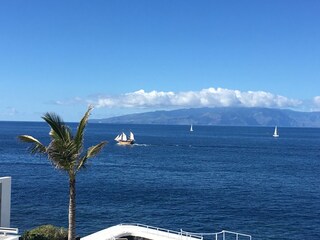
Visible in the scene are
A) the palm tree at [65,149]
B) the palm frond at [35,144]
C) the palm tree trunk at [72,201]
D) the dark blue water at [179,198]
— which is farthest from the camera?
the dark blue water at [179,198]

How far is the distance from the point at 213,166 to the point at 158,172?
60.5 ft

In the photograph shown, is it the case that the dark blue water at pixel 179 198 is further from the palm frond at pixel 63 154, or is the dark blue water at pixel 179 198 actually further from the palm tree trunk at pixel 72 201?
the palm frond at pixel 63 154

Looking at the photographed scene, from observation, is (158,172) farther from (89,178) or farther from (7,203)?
(7,203)

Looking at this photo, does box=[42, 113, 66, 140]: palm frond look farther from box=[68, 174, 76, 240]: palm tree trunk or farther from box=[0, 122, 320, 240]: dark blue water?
box=[0, 122, 320, 240]: dark blue water

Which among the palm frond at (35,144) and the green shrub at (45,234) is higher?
the palm frond at (35,144)

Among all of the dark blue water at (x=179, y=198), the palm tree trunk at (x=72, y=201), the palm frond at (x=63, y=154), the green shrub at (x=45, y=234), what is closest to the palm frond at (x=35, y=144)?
the palm frond at (x=63, y=154)

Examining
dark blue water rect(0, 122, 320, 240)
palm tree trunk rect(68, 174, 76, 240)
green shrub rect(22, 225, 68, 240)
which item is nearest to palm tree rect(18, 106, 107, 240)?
palm tree trunk rect(68, 174, 76, 240)

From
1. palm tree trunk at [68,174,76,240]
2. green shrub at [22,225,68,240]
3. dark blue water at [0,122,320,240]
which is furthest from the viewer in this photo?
dark blue water at [0,122,320,240]

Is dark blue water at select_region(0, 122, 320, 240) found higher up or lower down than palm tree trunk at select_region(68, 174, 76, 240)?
lower down

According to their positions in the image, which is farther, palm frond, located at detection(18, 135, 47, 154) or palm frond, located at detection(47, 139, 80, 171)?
palm frond, located at detection(47, 139, 80, 171)

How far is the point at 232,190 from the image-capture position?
68625 millimetres

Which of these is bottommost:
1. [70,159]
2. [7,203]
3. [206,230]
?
[206,230]

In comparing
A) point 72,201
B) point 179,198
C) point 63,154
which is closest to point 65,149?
point 63,154

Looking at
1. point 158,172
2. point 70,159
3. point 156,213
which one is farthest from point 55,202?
point 70,159
